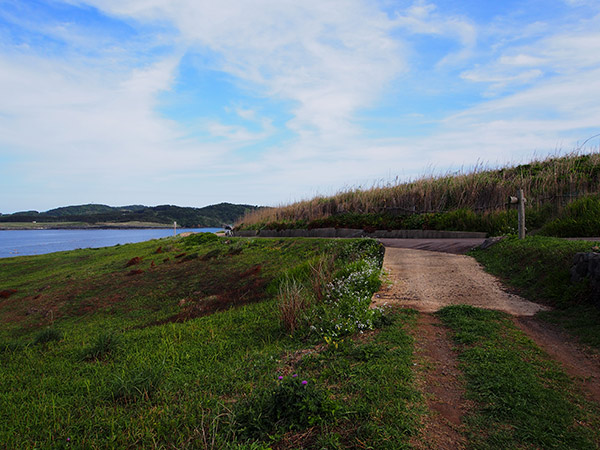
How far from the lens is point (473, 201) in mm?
15258

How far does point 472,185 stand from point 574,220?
565 cm

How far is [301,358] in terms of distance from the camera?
3.88 meters

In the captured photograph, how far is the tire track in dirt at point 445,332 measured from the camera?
2.69 metres

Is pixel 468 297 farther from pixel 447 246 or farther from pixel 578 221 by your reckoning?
pixel 578 221

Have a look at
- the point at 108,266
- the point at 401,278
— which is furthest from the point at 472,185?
the point at 108,266

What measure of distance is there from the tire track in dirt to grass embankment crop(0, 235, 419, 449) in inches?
8.8

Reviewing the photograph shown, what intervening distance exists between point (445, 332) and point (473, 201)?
495 inches

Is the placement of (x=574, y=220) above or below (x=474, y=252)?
above

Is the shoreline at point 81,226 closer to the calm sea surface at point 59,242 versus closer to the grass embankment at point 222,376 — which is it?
the calm sea surface at point 59,242

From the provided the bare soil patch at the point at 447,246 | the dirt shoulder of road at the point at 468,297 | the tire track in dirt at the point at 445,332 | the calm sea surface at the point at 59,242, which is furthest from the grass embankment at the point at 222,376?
the calm sea surface at the point at 59,242

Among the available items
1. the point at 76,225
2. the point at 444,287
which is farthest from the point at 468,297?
the point at 76,225

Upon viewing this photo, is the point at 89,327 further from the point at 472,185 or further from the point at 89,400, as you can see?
the point at 472,185

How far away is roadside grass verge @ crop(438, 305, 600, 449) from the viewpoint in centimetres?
239

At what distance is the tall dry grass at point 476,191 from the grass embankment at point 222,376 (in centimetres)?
997
